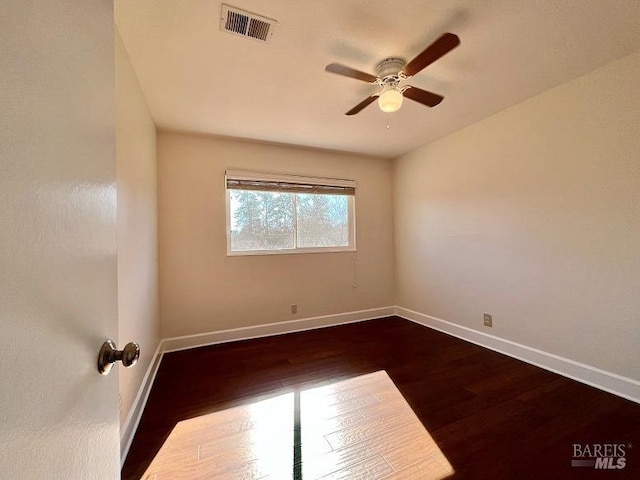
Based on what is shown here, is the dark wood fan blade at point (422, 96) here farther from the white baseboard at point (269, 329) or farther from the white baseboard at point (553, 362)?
the white baseboard at point (269, 329)

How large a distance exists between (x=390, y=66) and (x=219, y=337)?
305cm

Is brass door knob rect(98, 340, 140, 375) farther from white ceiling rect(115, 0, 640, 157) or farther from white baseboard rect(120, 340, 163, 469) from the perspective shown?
white ceiling rect(115, 0, 640, 157)

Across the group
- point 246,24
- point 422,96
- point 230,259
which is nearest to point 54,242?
point 246,24

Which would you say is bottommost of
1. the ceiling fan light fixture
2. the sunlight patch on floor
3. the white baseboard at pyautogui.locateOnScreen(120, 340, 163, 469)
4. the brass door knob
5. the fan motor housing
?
the sunlight patch on floor

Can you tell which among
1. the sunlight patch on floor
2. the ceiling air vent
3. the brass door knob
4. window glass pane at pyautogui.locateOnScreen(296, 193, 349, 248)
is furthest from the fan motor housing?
the sunlight patch on floor

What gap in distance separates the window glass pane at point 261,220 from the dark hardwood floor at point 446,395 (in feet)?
3.77

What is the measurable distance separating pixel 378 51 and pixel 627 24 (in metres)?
1.41

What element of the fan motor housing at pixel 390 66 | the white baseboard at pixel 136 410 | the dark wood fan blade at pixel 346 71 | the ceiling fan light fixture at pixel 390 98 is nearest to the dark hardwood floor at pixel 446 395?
the white baseboard at pixel 136 410

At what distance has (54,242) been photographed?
17.7 inches

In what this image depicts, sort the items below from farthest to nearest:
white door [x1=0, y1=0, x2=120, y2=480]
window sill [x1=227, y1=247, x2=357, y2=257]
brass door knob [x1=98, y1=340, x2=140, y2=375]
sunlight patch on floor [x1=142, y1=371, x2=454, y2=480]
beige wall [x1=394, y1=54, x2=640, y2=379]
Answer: window sill [x1=227, y1=247, x2=357, y2=257] → beige wall [x1=394, y1=54, x2=640, y2=379] → sunlight patch on floor [x1=142, y1=371, x2=454, y2=480] → brass door knob [x1=98, y1=340, x2=140, y2=375] → white door [x1=0, y1=0, x2=120, y2=480]

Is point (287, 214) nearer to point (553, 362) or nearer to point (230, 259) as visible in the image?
point (230, 259)

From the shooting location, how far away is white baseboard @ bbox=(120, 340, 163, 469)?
1400mm

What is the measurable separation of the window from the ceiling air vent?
1657 millimetres

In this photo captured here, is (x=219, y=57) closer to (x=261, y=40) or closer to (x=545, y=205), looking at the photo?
(x=261, y=40)
